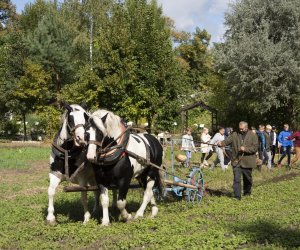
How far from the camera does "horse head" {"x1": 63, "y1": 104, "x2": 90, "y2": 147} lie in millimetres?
8102

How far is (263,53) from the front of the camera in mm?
26266

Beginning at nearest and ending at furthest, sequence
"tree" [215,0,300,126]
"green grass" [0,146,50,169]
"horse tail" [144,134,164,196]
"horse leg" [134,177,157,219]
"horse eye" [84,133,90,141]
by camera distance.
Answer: "horse eye" [84,133,90,141], "horse leg" [134,177,157,219], "horse tail" [144,134,164,196], "green grass" [0,146,50,169], "tree" [215,0,300,126]

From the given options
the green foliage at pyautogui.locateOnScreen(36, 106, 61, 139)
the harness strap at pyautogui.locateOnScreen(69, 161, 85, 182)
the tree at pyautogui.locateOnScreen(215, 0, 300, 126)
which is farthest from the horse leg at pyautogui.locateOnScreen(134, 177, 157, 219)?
the green foliage at pyautogui.locateOnScreen(36, 106, 61, 139)

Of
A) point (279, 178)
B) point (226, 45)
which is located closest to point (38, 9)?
point (226, 45)

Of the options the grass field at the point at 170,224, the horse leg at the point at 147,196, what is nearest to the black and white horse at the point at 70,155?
the grass field at the point at 170,224

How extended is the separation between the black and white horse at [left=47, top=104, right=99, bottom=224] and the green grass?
34.4ft

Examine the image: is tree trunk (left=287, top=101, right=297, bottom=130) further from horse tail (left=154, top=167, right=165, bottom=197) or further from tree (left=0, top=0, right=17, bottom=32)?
tree (left=0, top=0, right=17, bottom=32)

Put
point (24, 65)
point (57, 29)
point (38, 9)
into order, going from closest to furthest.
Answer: point (24, 65)
point (57, 29)
point (38, 9)

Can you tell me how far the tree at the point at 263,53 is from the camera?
86.4ft

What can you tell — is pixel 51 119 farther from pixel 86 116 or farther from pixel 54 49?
pixel 86 116

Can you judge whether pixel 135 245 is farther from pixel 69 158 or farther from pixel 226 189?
pixel 226 189

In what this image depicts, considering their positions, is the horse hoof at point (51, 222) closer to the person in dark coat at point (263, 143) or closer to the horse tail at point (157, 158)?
the horse tail at point (157, 158)

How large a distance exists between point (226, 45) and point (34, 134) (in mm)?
17073

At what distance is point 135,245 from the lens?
6836 mm
